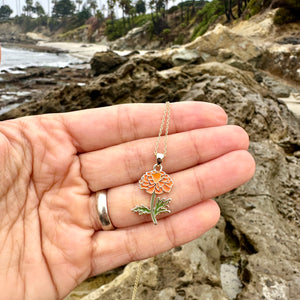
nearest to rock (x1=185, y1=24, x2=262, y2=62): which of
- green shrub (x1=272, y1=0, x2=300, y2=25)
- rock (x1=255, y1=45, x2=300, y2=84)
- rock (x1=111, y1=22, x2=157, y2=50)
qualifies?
rock (x1=255, y1=45, x2=300, y2=84)

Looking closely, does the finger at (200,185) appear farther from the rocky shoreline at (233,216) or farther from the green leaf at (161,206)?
the rocky shoreline at (233,216)

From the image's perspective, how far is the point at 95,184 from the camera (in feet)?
8.11

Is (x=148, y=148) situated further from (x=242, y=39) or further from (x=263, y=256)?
(x=242, y=39)

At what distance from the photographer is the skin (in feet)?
6.86

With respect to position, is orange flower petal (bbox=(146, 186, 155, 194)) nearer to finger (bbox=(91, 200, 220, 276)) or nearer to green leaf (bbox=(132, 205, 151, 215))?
green leaf (bbox=(132, 205, 151, 215))

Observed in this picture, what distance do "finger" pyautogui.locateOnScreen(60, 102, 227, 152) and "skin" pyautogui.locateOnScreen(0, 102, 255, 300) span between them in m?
0.01

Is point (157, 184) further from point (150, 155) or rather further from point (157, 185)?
point (150, 155)

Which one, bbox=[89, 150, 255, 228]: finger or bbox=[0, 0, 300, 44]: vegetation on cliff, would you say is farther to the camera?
bbox=[0, 0, 300, 44]: vegetation on cliff

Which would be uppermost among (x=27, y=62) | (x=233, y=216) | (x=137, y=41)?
(x=137, y=41)

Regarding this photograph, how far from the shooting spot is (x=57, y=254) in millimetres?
2137

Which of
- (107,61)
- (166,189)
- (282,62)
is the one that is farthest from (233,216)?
(107,61)

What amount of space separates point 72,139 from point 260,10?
69.6 feet

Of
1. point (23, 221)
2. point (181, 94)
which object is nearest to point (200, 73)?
point (181, 94)

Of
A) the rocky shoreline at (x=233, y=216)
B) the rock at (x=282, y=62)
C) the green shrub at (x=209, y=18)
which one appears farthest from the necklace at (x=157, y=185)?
the green shrub at (x=209, y=18)
